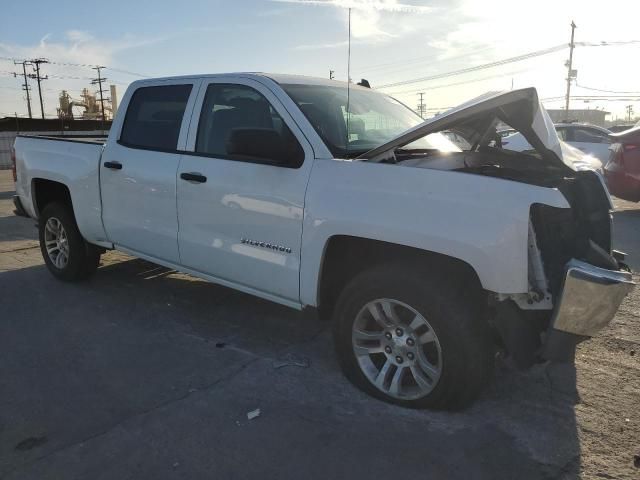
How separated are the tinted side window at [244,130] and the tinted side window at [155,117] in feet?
1.03

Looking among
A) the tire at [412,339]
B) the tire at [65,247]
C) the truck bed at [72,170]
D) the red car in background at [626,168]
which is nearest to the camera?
the tire at [412,339]

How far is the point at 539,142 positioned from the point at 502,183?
0.55 meters

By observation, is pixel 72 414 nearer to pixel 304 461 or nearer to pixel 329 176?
pixel 304 461

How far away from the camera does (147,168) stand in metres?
4.50

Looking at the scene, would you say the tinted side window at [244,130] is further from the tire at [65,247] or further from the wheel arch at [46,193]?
the wheel arch at [46,193]

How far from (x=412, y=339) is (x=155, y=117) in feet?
9.64

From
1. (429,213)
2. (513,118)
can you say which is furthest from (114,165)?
(513,118)

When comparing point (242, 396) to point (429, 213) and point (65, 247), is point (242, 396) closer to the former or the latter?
point (429, 213)

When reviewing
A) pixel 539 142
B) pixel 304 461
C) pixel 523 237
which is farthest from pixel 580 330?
pixel 304 461

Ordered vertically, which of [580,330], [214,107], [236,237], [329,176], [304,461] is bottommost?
[304,461]

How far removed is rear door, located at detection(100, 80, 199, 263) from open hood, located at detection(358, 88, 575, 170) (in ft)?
Answer: 6.26

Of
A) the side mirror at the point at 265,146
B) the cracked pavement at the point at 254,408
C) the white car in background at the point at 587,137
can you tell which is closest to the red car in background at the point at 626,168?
the white car in background at the point at 587,137

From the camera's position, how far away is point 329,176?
336 cm

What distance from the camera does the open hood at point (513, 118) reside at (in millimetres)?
3014
